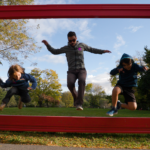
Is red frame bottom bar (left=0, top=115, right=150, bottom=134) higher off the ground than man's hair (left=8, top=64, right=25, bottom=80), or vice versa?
man's hair (left=8, top=64, right=25, bottom=80)

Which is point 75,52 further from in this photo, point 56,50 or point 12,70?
point 12,70

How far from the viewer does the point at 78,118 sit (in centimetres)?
268

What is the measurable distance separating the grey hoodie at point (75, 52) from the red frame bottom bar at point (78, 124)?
114cm

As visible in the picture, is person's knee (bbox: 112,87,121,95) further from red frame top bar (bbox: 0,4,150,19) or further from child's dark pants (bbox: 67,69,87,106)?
red frame top bar (bbox: 0,4,150,19)

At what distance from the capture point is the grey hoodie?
3159mm

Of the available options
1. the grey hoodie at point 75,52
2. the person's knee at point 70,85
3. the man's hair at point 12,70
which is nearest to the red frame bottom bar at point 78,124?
the person's knee at point 70,85

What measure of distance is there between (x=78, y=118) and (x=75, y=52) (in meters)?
1.42

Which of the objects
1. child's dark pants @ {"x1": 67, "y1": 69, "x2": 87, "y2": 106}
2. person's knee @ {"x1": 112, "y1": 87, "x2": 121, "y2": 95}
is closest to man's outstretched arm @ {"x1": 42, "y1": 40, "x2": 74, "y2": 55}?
child's dark pants @ {"x1": 67, "y1": 69, "x2": 87, "y2": 106}

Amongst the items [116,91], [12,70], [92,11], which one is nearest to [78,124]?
[116,91]

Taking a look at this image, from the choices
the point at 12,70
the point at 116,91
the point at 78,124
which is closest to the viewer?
the point at 78,124

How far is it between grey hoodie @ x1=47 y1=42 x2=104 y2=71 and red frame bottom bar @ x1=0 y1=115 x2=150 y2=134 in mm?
1140

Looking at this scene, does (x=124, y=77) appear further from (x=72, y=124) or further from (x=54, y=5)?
(x=54, y=5)

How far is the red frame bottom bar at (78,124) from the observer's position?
2.60m

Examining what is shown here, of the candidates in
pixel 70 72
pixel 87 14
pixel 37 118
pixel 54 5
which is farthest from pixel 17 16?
pixel 37 118
